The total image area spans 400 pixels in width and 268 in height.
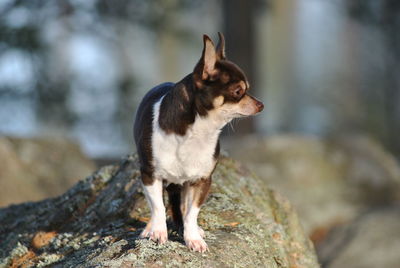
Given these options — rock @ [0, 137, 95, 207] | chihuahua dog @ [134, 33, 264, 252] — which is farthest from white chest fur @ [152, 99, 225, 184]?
rock @ [0, 137, 95, 207]

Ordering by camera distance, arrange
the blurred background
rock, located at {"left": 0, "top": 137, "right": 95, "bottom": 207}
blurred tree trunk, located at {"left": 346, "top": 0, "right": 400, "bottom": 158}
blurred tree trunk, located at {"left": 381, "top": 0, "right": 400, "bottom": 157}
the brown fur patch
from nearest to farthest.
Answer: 1. the brown fur patch
2. rock, located at {"left": 0, "top": 137, "right": 95, "bottom": 207}
3. the blurred background
4. blurred tree trunk, located at {"left": 346, "top": 0, "right": 400, "bottom": 158}
5. blurred tree trunk, located at {"left": 381, "top": 0, "right": 400, "bottom": 157}

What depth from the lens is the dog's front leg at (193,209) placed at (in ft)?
13.2

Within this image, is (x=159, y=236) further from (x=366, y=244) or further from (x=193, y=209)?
(x=366, y=244)

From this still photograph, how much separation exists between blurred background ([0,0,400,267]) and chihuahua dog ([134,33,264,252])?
267 cm

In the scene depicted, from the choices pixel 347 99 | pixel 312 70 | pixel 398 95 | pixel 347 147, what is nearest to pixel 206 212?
pixel 347 147

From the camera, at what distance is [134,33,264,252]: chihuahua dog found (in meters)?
4.01

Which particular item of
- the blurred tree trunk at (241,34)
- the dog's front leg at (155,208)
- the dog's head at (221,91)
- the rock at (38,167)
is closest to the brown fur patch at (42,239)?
the dog's front leg at (155,208)

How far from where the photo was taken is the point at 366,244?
8.52 m

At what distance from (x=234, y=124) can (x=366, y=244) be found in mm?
4788

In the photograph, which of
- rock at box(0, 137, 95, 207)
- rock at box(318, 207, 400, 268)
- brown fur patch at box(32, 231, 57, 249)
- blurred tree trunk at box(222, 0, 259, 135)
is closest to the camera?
brown fur patch at box(32, 231, 57, 249)

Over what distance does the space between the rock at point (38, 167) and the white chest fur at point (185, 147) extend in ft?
16.7

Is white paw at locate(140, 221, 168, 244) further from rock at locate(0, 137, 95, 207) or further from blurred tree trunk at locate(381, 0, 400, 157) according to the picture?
blurred tree trunk at locate(381, 0, 400, 157)

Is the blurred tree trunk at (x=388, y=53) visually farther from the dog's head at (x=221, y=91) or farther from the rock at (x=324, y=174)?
the dog's head at (x=221, y=91)

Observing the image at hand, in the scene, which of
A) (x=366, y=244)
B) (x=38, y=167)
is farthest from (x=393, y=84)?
(x=38, y=167)
